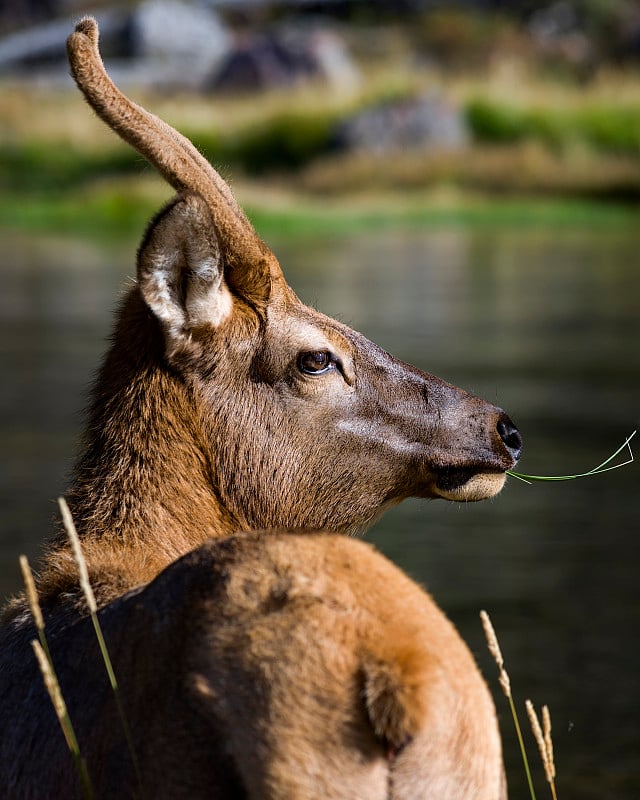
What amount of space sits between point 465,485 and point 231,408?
0.70 metres

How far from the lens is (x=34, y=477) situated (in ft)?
34.4

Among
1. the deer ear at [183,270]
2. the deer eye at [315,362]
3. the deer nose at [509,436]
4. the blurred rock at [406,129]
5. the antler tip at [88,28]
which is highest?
the antler tip at [88,28]

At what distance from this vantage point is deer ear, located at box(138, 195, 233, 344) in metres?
3.68

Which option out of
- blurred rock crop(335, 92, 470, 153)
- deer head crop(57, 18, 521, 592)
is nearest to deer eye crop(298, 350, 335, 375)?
deer head crop(57, 18, 521, 592)

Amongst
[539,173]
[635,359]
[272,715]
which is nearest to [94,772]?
[272,715]

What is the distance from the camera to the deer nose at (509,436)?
14.0ft

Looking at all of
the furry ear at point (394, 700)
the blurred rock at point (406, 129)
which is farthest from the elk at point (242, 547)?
the blurred rock at point (406, 129)

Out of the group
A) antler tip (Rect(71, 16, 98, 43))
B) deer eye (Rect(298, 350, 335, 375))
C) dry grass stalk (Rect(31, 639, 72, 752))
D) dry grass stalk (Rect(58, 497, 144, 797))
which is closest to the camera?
dry grass stalk (Rect(58, 497, 144, 797))

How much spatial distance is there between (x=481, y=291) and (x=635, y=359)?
5111 millimetres

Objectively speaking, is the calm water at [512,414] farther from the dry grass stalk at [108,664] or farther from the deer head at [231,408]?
the dry grass stalk at [108,664]

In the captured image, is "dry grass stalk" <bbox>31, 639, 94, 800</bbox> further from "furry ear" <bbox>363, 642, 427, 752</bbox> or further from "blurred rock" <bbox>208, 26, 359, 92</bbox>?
"blurred rock" <bbox>208, 26, 359, 92</bbox>

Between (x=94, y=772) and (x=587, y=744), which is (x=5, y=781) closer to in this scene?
(x=94, y=772)

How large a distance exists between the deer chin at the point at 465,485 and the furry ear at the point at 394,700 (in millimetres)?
1867

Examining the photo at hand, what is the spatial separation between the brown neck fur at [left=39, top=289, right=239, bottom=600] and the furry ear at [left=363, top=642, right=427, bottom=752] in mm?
1272
